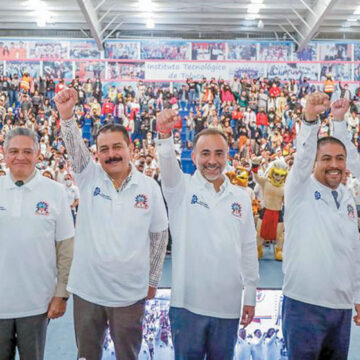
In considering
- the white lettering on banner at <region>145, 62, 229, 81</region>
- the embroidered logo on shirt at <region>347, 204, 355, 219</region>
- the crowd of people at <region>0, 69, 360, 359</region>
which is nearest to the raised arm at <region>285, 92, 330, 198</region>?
the embroidered logo on shirt at <region>347, 204, 355, 219</region>

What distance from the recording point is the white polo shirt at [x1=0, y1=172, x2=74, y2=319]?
254cm

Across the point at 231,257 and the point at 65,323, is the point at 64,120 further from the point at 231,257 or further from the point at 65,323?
the point at 65,323

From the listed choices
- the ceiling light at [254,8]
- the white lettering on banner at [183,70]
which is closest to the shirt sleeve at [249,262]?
the ceiling light at [254,8]

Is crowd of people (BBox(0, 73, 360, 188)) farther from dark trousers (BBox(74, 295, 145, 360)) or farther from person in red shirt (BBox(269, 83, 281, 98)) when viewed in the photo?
dark trousers (BBox(74, 295, 145, 360))

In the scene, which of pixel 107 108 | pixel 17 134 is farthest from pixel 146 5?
pixel 17 134

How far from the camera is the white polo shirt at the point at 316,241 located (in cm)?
257

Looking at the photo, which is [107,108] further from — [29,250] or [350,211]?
[350,211]

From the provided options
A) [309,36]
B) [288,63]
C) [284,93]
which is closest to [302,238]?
[284,93]

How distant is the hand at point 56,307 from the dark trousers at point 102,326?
3.8 inches

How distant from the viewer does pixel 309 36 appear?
20.9 m

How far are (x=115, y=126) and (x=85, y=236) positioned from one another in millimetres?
647

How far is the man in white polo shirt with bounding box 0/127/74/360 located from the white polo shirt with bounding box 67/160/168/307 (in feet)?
0.39

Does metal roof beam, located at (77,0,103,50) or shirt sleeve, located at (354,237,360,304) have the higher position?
metal roof beam, located at (77,0,103,50)

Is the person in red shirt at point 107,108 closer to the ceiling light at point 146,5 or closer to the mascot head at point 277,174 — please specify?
the ceiling light at point 146,5
